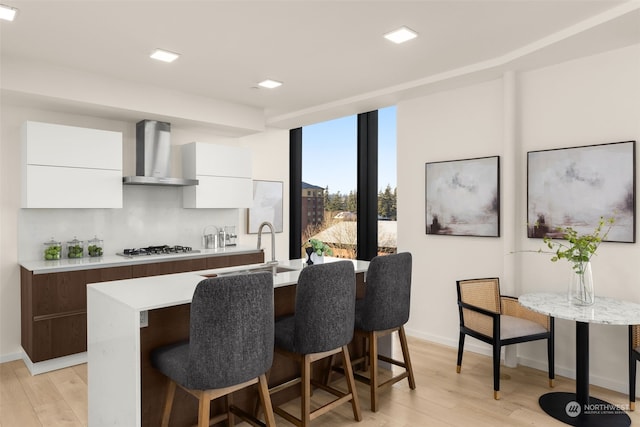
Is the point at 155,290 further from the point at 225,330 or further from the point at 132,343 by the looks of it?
the point at 225,330

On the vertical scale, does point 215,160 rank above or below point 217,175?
above

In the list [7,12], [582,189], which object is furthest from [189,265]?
[582,189]

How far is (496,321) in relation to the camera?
9.96ft

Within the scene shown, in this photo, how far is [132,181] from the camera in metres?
4.24

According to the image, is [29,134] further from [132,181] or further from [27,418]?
[27,418]

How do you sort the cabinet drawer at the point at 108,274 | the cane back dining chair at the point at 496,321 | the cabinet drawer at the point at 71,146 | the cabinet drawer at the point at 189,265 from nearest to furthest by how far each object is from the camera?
1. the cane back dining chair at the point at 496,321
2. the cabinet drawer at the point at 71,146
3. the cabinet drawer at the point at 108,274
4. the cabinet drawer at the point at 189,265

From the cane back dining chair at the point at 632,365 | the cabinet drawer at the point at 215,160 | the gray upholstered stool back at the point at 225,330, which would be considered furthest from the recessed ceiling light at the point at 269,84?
the cane back dining chair at the point at 632,365

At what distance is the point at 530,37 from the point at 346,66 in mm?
1445

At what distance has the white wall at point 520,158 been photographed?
3.13 m

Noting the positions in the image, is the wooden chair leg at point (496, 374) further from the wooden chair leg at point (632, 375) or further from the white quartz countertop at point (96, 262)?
the white quartz countertop at point (96, 262)

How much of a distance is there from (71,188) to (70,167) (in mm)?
192

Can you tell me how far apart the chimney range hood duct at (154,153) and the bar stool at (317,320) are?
2635 millimetres

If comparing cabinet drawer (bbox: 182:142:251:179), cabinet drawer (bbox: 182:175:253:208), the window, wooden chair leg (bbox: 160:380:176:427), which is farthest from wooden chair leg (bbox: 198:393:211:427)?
the window

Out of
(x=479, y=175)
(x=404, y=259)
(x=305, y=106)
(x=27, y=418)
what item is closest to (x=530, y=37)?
(x=479, y=175)
